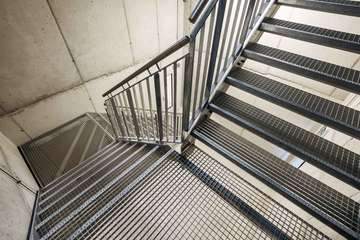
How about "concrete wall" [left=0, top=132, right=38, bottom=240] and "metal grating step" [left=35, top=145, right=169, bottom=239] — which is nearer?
"concrete wall" [left=0, top=132, right=38, bottom=240]

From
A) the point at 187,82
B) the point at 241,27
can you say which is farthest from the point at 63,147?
the point at 241,27

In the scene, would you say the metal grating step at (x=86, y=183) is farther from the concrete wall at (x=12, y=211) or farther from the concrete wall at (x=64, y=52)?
the concrete wall at (x=64, y=52)

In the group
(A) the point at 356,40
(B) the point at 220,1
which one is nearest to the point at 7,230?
(B) the point at 220,1

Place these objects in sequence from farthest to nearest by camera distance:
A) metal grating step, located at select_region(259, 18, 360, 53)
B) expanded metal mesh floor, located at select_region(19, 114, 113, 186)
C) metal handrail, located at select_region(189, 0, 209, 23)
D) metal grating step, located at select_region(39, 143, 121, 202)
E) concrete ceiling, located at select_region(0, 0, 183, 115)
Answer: expanded metal mesh floor, located at select_region(19, 114, 113, 186)
concrete ceiling, located at select_region(0, 0, 183, 115)
metal grating step, located at select_region(39, 143, 121, 202)
metal grating step, located at select_region(259, 18, 360, 53)
metal handrail, located at select_region(189, 0, 209, 23)

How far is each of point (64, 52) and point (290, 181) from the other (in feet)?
11.7

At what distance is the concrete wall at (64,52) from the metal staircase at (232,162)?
5.12ft

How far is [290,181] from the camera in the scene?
148 cm

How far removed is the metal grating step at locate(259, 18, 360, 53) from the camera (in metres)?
1.44

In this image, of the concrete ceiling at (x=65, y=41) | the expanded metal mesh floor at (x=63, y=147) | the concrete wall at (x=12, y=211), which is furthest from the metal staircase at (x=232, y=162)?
the concrete ceiling at (x=65, y=41)

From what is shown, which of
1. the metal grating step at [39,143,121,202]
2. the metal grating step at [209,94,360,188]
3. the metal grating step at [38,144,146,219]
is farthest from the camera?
the metal grating step at [39,143,121,202]

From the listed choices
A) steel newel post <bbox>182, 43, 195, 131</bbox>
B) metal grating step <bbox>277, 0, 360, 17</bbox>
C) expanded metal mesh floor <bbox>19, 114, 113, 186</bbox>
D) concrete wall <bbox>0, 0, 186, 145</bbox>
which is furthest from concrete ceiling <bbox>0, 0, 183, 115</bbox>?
metal grating step <bbox>277, 0, 360, 17</bbox>

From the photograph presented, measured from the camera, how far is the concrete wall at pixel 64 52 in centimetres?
243

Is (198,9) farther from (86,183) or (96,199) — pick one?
(86,183)

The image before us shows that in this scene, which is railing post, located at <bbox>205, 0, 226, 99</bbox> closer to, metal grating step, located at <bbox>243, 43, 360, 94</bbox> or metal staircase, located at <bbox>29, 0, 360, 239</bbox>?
metal staircase, located at <bbox>29, 0, 360, 239</bbox>
